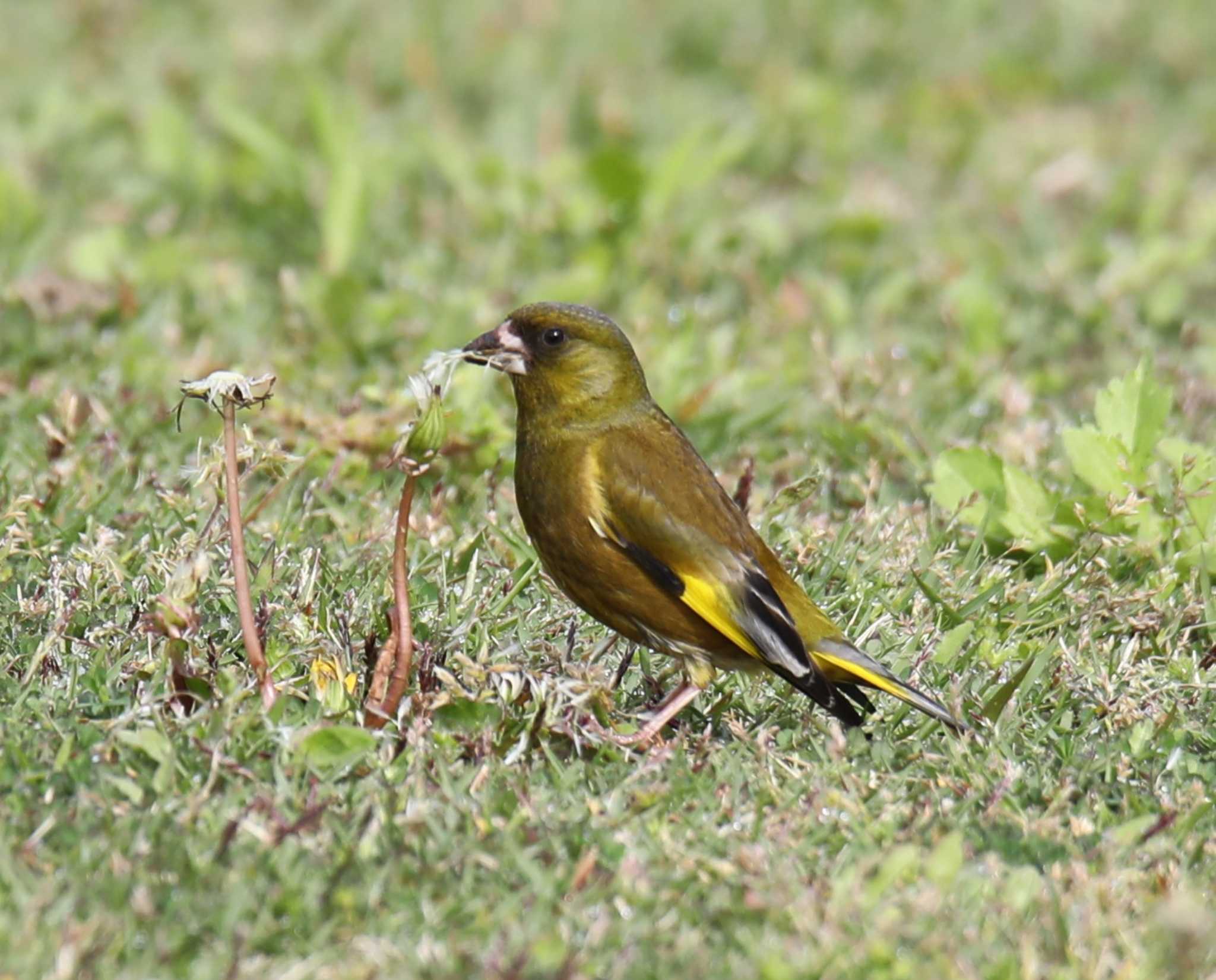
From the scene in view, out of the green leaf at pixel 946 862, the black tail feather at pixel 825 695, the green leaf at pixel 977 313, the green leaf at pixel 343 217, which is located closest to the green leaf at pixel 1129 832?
the green leaf at pixel 946 862

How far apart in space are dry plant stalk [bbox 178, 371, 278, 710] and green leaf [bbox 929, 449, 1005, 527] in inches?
83.3

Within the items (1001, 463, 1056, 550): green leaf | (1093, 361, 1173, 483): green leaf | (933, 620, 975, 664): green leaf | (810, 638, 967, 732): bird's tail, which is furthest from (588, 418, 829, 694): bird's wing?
(1093, 361, 1173, 483): green leaf

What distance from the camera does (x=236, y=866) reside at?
3.39 m

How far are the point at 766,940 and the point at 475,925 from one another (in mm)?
512

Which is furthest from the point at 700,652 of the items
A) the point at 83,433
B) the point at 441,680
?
the point at 83,433

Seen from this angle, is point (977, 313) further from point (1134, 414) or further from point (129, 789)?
point (129, 789)

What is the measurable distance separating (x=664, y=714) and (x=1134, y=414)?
5.81 feet

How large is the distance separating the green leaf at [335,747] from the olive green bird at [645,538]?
0.59 metres

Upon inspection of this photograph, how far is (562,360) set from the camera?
4531mm

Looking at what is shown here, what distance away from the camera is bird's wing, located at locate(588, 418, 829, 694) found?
13.5 feet

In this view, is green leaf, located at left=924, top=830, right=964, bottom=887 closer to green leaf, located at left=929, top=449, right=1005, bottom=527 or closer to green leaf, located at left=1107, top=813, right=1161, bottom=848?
green leaf, located at left=1107, top=813, right=1161, bottom=848

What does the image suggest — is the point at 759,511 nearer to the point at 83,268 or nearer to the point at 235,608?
the point at 235,608

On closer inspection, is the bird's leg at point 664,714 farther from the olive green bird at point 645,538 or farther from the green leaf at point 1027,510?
the green leaf at point 1027,510

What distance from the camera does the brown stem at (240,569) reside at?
3.73m
